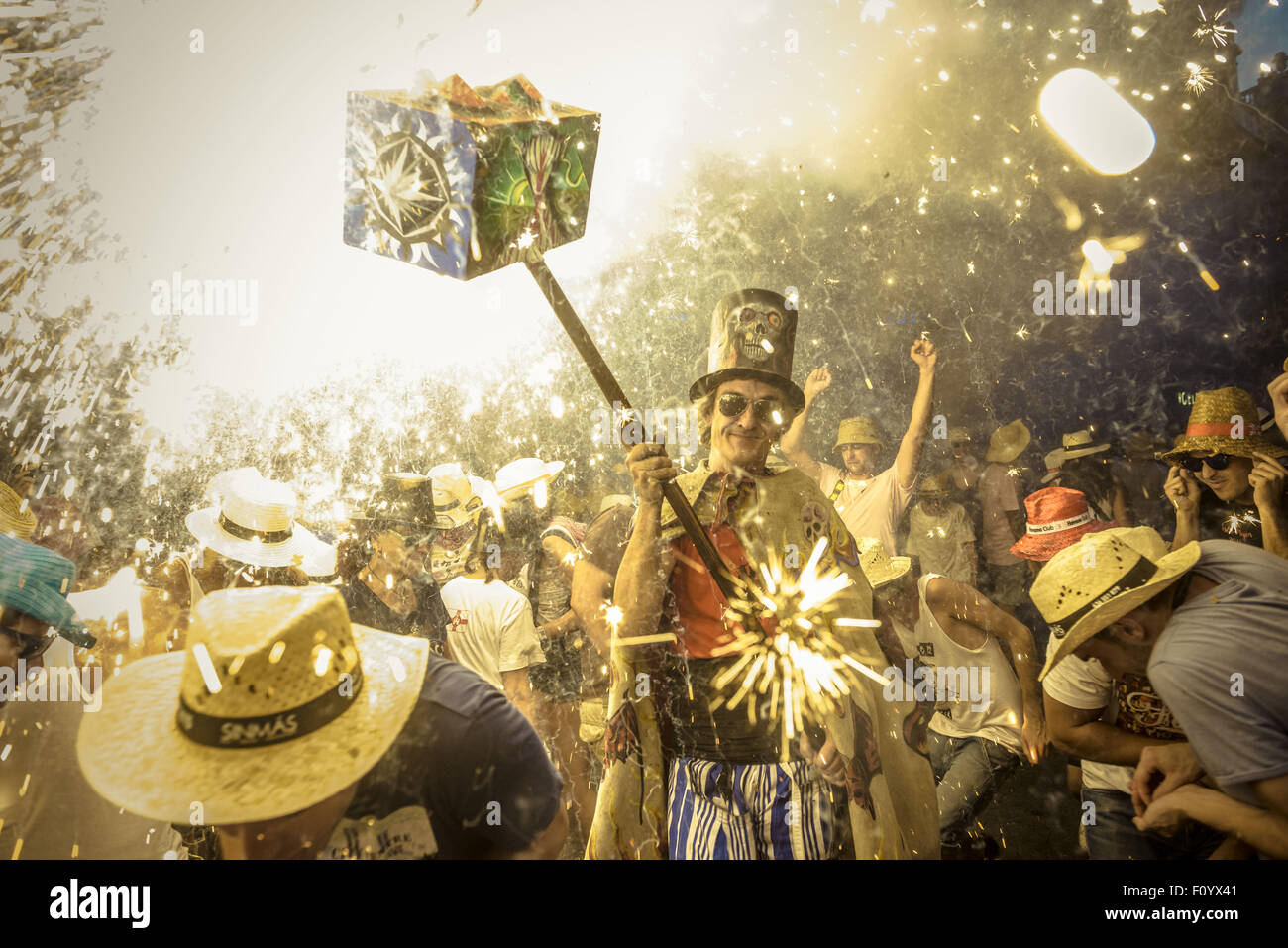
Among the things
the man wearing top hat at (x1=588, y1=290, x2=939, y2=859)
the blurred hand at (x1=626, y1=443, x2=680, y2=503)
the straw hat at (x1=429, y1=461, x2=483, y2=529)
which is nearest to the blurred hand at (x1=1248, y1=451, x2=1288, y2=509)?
the man wearing top hat at (x1=588, y1=290, x2=939, y2=859)

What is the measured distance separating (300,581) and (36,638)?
1069mm

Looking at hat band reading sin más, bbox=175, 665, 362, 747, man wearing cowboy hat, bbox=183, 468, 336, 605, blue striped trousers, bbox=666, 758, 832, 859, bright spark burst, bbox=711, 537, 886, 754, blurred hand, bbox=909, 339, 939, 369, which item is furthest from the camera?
blurred hand, bbox=909, 339, 939, 369

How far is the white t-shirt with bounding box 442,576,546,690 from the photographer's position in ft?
9.64

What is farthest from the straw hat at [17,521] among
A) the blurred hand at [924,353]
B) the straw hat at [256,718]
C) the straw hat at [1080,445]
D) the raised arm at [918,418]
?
the straw hat at [1080,445]

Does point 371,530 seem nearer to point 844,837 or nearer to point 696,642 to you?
point 696,642

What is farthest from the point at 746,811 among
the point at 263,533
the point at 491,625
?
the point at 263,533

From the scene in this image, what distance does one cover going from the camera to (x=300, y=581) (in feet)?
9.54

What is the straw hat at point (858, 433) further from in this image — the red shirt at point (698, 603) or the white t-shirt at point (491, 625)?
the white t-shirt at point (491, 625)

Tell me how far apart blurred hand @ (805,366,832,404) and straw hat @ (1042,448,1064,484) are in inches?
37.4

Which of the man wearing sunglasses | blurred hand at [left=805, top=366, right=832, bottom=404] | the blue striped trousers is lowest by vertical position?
the blue striped trousers

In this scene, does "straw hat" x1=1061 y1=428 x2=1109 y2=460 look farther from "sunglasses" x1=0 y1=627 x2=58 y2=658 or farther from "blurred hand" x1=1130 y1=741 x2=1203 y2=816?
"sunglasses" x1=0 y1=627 x2=58 y2=658

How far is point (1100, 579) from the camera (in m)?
2.89
